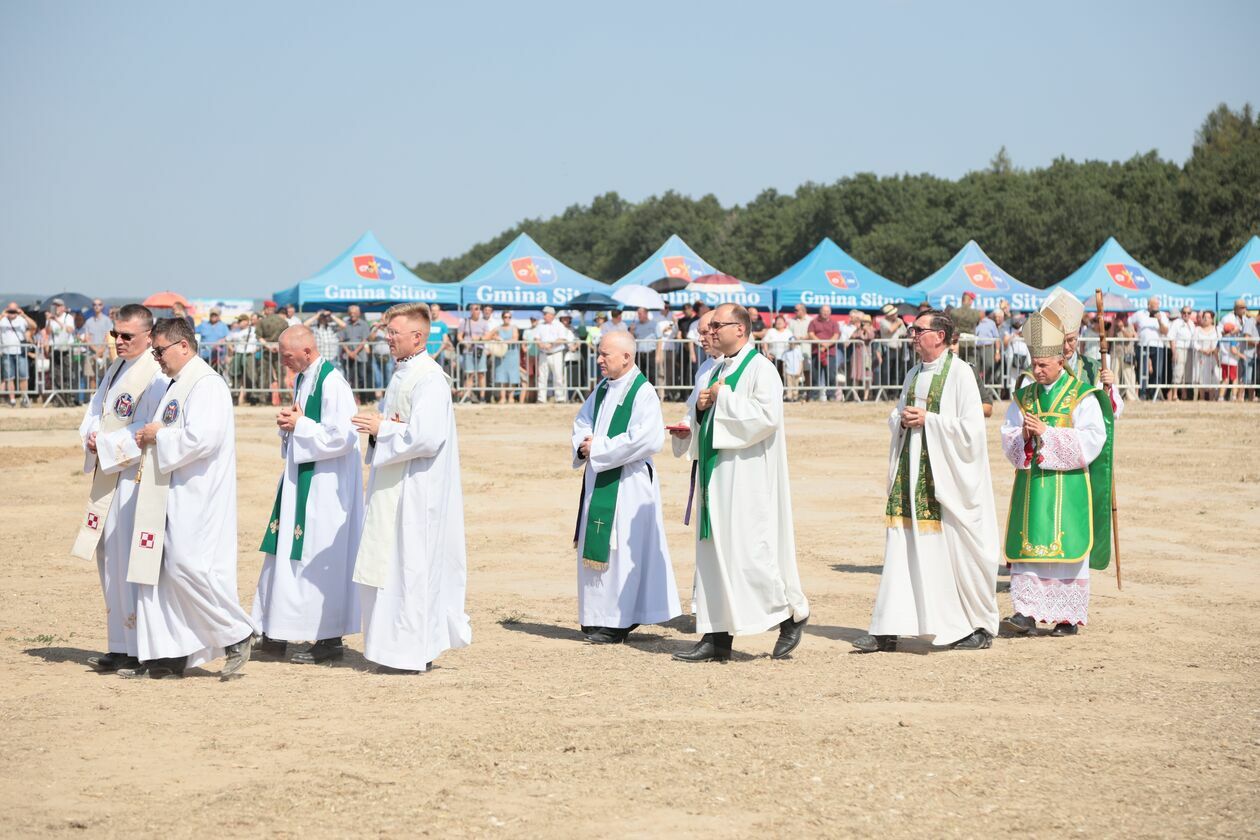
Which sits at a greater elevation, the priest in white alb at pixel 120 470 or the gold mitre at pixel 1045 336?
the gold mitre at pixel 1045 336

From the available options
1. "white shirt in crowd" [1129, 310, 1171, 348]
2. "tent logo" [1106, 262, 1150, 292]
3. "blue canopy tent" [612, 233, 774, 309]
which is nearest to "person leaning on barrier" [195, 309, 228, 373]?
"blue canopy tent" [612, 233, 774, 309]

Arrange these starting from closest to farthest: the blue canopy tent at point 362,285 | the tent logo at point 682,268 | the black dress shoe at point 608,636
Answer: the black dress shoe at point 608,636, the blue canopy tent at point 362,285, the tent logo at point 682,268

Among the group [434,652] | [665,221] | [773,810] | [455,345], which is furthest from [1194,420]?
[665,221]

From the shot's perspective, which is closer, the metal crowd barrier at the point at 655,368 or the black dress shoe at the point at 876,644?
the black dress shoe at the point at 876,644

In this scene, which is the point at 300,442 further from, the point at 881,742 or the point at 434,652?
the point at 881,742

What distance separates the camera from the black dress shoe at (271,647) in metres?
9.31

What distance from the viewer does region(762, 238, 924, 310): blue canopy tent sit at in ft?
111

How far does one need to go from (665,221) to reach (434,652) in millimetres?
95974

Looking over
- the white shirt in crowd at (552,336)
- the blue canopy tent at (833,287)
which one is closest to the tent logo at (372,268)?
the white shirt in crowd at (552,336)

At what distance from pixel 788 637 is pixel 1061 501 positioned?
2206mm

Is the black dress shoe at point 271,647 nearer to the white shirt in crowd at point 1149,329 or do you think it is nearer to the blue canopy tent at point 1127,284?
the white shirt in crowd at point 1149,329

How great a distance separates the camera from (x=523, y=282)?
3284 cm

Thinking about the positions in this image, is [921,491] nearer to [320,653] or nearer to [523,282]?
[320,653]

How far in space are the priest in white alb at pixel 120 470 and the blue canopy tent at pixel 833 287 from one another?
83.0 ft
